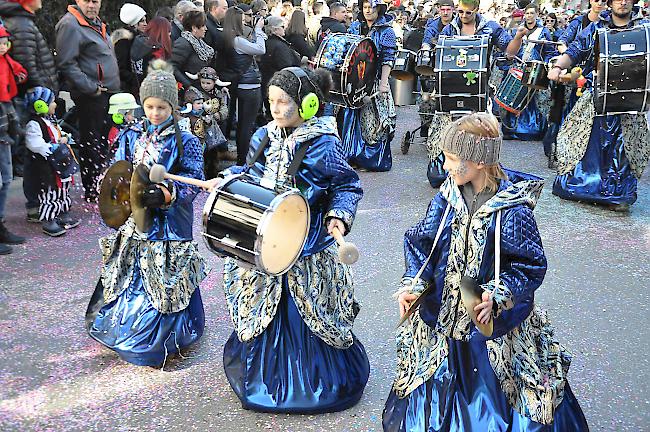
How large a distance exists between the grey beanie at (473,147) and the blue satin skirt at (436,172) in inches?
196

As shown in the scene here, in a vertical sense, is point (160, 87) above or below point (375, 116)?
above

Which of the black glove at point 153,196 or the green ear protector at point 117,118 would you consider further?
the green ear protector at point 117,118

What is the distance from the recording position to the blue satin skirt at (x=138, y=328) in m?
3.89

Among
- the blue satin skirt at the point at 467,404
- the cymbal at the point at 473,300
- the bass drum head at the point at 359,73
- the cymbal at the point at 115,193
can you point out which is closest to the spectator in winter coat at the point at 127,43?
the bass drum head at the point at 359,73

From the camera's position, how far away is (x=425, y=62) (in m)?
8.25

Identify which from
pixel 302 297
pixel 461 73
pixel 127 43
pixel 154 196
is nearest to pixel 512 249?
pixel 302 297

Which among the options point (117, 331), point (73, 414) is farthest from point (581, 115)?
point (73, 414)

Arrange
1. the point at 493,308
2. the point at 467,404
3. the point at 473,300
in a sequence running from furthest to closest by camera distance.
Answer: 1. the point at 467,404
2. the point at 493,308
3. the point at 473,300

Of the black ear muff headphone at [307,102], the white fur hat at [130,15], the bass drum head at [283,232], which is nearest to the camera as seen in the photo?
the bass drum head at [283,232]

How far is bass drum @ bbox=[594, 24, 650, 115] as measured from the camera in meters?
6.26

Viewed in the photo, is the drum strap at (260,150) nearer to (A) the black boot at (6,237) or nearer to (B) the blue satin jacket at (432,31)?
(A) the black boot at (6,237)

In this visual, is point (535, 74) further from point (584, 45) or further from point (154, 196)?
point (154, 196)

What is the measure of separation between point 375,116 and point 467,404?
6.05 m

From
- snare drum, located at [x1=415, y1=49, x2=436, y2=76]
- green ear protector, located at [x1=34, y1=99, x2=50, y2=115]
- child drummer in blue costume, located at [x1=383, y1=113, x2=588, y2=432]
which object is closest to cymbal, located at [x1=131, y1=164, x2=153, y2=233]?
child drummer in blue costume, located at [x1=383, y1=113, x2=588, y2=432]
